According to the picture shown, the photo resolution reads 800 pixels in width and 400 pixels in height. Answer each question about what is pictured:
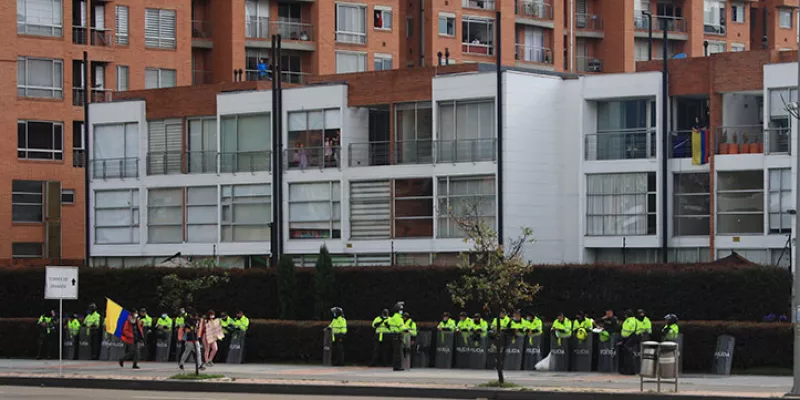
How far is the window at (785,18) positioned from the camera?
100 m

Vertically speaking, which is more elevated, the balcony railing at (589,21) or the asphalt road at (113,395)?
the balcony railing at (589,21)

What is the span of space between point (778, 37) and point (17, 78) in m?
50.7

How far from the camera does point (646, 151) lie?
54031 mm

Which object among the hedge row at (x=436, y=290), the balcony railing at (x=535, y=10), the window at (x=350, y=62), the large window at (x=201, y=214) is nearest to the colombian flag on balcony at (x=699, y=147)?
the hedge row at (x=436, y=290)

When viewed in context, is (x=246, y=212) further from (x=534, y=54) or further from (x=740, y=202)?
(x=534, y=54)

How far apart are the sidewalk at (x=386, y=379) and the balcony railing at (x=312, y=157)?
1808cm

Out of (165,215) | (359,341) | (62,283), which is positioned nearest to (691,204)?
(359,341)

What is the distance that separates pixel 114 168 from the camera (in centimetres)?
6331

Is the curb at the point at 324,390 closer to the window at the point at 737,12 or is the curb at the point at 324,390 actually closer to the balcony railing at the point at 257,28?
the balcony railing at the point at 257,28

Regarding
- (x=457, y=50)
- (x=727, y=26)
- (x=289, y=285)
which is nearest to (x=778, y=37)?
(x=727, y=26)

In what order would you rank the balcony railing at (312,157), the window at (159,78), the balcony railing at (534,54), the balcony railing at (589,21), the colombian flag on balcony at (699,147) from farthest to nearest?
the balcony railing at (589,21) → the balcony railing at (534,54) → the window at (159,78) → the balcony railing at (312,157) → the colombian flag on balcony at (699,147)

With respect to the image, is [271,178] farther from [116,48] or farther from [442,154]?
[116,48]

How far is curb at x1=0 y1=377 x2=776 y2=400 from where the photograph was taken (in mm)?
28419

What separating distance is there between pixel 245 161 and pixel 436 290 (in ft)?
60.7
